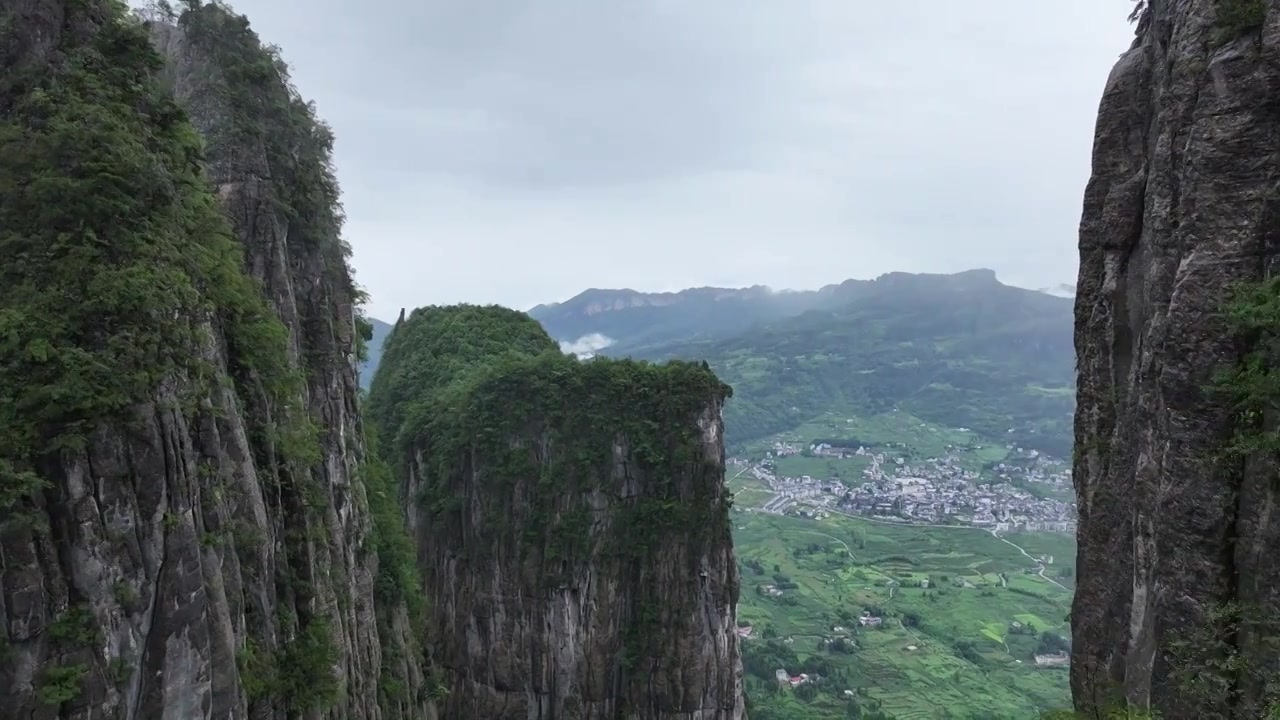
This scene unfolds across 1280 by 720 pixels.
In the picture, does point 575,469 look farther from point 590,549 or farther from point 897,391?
point 897,391

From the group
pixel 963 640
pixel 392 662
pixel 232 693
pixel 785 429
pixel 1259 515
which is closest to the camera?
pixel 1259 515

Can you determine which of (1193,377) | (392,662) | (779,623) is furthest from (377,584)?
(779,623)

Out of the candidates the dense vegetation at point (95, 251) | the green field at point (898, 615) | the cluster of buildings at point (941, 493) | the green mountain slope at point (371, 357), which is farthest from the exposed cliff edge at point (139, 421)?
the cluster of buildings at point (941, 493)

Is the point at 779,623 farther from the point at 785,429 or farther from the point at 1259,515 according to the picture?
the point at 785,429

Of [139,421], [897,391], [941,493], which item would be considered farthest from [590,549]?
[897,391]

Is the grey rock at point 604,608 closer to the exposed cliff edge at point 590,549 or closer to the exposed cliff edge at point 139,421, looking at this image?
the exposed cliff edge at point 590,549

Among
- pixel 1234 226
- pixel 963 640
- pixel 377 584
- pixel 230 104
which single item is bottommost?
pixel 963 640

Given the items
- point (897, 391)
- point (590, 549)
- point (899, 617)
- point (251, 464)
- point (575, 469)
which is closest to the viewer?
point (251, 464)
